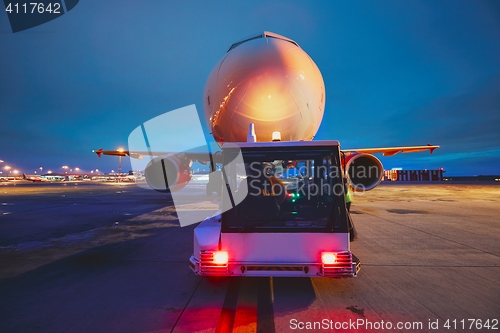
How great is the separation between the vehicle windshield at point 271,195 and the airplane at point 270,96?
158 cm

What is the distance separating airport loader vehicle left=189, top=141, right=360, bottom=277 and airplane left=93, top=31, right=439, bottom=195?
1.92 metres

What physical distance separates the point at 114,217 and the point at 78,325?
8029 millimetres

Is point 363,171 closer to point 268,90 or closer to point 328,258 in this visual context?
point 268,90

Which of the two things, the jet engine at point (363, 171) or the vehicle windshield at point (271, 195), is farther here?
the jet engine at point (363, 171)

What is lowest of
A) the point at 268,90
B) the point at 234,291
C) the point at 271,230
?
the point at 234,291

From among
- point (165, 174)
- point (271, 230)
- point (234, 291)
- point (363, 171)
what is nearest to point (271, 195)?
point (271, 230)

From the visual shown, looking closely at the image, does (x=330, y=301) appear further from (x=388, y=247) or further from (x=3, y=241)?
(x=3, y=241)

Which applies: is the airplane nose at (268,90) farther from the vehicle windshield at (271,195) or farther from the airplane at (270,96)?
the vehicle windshield at (271,195)

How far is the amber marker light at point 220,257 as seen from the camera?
3235 millimetres

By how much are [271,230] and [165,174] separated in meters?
5.59

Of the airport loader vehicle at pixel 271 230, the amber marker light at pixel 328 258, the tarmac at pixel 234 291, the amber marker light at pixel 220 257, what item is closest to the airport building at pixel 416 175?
the tarmac at pixel 234 291

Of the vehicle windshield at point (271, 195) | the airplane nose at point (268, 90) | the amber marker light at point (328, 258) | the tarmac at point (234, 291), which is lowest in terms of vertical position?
the tarmac at point (234, 291)

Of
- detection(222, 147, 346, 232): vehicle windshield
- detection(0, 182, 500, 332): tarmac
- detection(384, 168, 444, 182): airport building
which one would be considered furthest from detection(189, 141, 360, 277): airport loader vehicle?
detection(384, 168, 444, 182): airport building

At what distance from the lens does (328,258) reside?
318 centimetres
